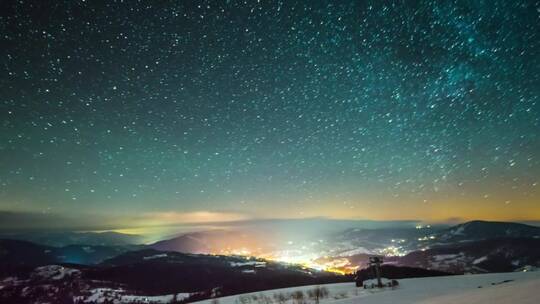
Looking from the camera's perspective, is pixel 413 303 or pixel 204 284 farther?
pixel 204 284

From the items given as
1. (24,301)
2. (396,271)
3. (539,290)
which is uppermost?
(539,290)

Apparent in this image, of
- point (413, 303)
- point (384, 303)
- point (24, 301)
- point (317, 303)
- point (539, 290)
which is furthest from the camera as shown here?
point (24, 301)

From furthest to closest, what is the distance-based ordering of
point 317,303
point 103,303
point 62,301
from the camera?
point 62,301
point 103,303
point 317,303

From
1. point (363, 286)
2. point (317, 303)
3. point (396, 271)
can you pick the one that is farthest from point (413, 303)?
point (396, 271)

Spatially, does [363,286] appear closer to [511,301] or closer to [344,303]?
[344,303]

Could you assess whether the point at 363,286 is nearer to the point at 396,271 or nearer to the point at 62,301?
the point at 396,271

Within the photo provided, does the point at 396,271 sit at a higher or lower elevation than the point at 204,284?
higher

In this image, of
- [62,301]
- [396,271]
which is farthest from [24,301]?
[396,271]

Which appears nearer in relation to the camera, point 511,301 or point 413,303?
point 511,301

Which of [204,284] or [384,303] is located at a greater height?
[384,303]

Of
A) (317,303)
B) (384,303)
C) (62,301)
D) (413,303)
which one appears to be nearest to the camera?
(413,303)
